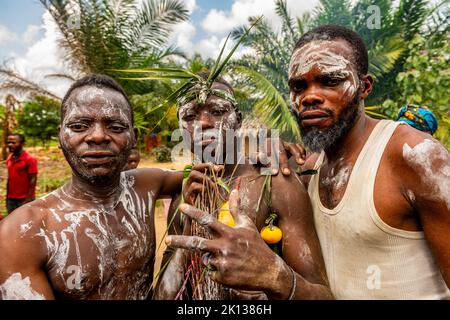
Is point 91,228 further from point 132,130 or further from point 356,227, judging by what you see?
point 356,227

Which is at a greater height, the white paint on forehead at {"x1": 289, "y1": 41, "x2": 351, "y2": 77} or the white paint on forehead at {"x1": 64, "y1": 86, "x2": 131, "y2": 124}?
the white paint on forehead at {"x1": 289, "y1": 41, "x2": 351, "y2": 77}

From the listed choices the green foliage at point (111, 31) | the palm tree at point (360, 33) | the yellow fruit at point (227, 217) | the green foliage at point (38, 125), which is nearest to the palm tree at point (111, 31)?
the green foliage at point (111, 31)

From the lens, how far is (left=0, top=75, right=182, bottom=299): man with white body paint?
1542 millimetres

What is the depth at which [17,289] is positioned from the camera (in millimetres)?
1484

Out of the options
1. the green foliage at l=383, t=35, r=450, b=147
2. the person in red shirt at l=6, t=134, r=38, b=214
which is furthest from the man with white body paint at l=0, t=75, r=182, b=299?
the person in red shirt at l=6, t=134, r=38, b=214

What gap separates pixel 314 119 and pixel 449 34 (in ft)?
27.1

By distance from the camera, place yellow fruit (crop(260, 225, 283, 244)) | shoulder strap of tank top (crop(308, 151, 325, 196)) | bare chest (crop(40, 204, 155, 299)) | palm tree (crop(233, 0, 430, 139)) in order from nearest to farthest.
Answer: bare chest (crop(40, 204, 155, 299)) → yellow fruit (crop(260, 225, 283, 244)) → shoulder strap of tank top (crop(308, 151, 325, 196)) → palm tree (crop(233, 0, 430, 139))

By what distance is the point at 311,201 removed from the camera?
6.56 ft

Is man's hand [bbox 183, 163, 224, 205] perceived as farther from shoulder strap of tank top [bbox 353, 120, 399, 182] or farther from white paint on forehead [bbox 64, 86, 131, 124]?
shoulder strap of tank top [bbox 353, 120, 399, 182]

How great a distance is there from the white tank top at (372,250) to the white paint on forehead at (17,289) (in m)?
1.45

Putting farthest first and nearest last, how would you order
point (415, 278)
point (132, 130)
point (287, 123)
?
point (287, 123) → point (132, 130) → point (415, 278)

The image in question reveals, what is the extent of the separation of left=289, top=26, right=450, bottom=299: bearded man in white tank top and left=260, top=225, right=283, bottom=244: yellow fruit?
Result: 234mm
